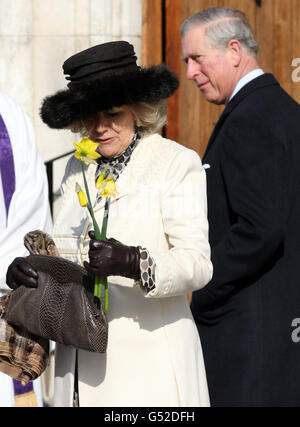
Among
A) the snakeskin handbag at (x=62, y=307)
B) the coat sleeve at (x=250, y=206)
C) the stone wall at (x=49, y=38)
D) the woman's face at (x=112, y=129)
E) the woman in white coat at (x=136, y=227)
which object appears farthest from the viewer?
the stone wall at (x=49, y=38)

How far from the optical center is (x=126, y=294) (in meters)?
3.05

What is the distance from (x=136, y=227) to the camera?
3004 millimetres

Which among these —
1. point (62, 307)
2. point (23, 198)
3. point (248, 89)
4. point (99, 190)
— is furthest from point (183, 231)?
point (23, 198)

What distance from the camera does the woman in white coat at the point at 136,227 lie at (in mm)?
2977

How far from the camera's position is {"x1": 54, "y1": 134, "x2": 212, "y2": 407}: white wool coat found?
2.99m

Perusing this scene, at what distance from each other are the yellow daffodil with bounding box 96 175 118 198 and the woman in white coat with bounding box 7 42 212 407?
0.50 feet

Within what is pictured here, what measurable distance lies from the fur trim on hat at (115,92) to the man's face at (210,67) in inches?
29.5

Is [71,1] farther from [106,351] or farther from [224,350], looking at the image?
[106,351]

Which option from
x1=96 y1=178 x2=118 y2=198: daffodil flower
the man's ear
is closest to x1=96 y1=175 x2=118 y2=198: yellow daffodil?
x1=96 y1=178 x2=118 y2=198: daffodil flower

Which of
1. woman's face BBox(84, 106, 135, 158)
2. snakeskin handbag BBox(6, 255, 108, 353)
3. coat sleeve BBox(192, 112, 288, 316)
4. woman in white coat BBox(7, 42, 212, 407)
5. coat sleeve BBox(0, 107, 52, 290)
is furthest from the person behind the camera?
coat sleeve BBox(0, 107, 52, 290)

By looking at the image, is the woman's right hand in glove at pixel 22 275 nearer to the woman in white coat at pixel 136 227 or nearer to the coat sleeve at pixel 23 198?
the woman in white coat at pixel 136 227

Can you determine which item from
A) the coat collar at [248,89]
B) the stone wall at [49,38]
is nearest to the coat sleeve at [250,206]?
the coat collar at [248,89]

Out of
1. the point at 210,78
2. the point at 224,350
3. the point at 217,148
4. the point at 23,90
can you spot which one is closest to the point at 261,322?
the point at 224,350

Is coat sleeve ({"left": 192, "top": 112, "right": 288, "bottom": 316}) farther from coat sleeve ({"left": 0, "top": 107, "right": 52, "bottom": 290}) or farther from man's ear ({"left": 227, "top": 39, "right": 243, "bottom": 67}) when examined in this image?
coat sleeve ({"left": 0, "top": 107, "right": 52, "bottom": 290})
